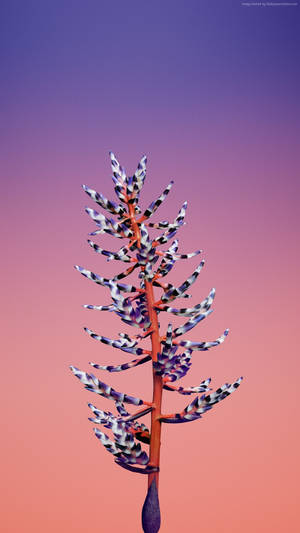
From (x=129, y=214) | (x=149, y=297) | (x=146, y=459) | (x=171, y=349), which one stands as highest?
(x=129, y=214)

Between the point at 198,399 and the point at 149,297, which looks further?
the point at 149,297

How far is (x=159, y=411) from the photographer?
1.65 metres

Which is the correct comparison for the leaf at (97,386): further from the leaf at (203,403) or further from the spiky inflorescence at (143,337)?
the leaf at (203,403)

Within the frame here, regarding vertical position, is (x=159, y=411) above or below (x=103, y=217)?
below

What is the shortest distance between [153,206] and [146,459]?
67cm

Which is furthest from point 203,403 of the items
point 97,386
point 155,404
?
point 97,386

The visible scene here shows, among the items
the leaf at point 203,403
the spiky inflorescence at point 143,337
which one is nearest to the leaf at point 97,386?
the spiky inflorescence at point 143,337

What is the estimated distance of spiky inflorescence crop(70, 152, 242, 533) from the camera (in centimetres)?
157

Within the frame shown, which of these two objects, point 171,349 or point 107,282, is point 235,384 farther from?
point 107,282

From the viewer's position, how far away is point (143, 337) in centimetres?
164

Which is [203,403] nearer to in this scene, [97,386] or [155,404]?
[155,404]

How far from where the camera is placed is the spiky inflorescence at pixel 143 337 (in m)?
1.57

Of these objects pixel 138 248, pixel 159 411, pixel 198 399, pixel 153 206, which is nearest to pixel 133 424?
pixel 159 411

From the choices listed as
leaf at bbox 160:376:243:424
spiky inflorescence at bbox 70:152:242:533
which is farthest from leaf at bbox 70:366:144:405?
leaf at bbox 160:376:243:424
